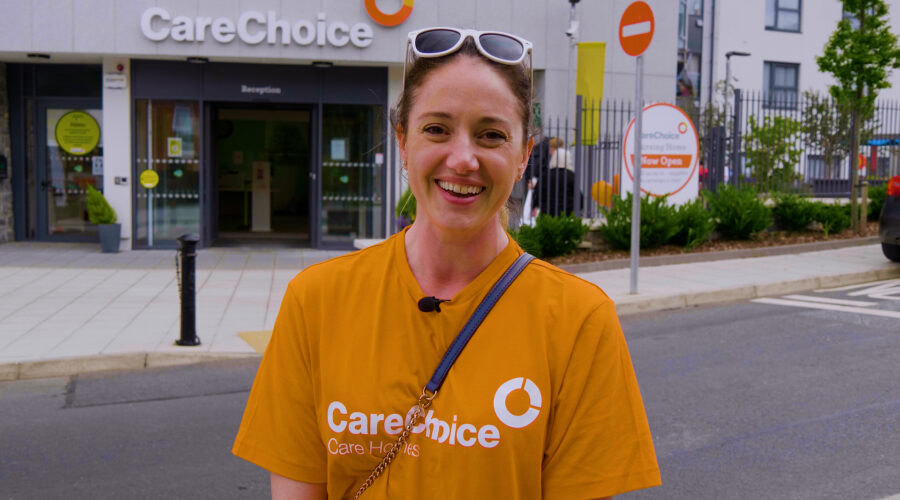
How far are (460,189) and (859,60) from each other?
52.3 ft

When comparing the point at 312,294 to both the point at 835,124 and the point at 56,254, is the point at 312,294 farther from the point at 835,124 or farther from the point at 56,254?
the point at 835,124

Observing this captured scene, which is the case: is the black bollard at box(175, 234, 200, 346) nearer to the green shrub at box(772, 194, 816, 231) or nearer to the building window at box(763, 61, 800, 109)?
the green shrub at box(772, 194, 816, 231)

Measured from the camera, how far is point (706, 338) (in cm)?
806

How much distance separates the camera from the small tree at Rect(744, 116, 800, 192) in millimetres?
15484

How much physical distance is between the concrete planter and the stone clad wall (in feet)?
8.02

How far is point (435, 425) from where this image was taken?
1670 mm

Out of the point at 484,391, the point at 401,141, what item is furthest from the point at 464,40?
the point at 484,391

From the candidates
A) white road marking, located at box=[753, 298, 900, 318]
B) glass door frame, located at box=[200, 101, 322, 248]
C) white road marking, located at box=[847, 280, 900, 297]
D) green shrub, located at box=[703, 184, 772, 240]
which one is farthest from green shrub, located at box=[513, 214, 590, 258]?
glass door frame, located at box=[200, 101, 322, 248]

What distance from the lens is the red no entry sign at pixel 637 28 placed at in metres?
9.37

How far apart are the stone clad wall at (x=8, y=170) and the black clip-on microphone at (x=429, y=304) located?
1670 cm

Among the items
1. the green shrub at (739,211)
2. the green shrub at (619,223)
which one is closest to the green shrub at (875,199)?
the green shrub at (739,211)

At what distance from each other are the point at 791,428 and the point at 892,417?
0.74 metres

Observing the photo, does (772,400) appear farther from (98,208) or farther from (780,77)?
(780,77)

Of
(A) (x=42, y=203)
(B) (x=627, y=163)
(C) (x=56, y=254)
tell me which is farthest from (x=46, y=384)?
(A) (x=42, y=203)
